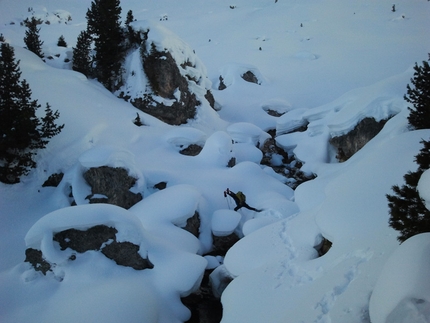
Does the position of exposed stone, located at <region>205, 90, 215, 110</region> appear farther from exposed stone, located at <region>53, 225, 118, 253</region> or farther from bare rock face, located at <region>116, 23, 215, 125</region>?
exposed stone, located at <region>53, 225, 118, 253</region>

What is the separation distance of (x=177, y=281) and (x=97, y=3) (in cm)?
1950

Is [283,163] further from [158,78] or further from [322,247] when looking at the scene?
[322,247]

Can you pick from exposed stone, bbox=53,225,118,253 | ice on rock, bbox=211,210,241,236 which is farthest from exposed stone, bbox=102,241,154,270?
ice on rock, bbox=211,210,241,236

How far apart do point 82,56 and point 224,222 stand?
1573cm

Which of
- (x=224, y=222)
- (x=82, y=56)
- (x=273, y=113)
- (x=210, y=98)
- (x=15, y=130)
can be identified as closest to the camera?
(x=224, y=222)

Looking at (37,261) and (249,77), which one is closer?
(37,261)

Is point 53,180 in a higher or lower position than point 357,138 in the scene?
lower

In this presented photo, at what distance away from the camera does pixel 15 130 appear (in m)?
12.8

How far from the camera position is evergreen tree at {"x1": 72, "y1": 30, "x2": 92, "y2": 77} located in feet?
68.0

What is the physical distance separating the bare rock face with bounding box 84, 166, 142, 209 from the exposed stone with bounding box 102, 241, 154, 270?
4988 mm

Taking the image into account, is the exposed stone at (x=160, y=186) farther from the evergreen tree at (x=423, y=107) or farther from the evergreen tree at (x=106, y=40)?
the evergreen tree at (x=423, y=107)

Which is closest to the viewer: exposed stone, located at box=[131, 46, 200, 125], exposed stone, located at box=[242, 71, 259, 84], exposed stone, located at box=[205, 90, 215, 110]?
exposed stone, located at box=[131, 46, 200, 125]

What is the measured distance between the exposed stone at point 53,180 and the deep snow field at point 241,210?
0.23 metres

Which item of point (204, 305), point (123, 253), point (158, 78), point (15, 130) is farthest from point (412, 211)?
point (158, 78)
